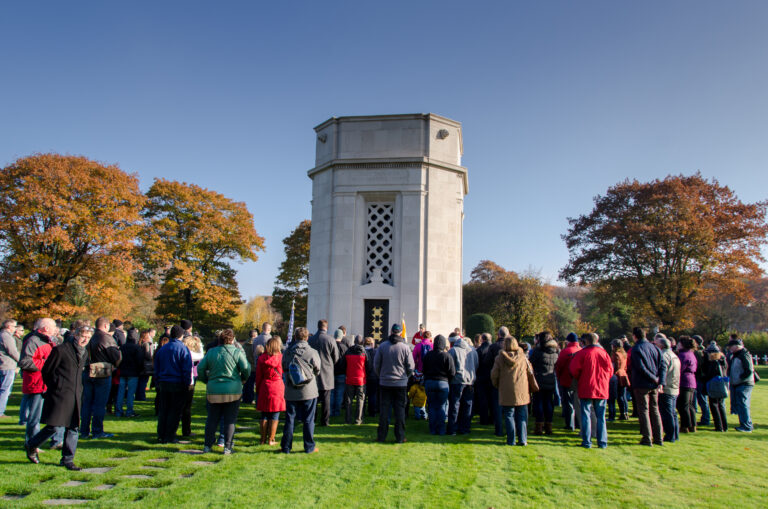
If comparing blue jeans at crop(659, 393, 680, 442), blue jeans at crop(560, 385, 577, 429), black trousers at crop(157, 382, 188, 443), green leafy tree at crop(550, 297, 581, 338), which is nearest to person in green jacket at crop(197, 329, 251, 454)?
black trousers at crop(157, 382, 188, 443)

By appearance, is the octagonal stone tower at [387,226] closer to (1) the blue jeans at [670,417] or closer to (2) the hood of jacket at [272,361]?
(1) the blue jeans at [670,417]

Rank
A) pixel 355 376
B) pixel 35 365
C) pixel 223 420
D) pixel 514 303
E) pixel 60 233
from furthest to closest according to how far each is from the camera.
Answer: pixel 514 303
pixel 60 233
pixel 355 376
pixel 35 365
pixel 223 420

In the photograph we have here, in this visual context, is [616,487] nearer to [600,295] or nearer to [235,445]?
[235,445]

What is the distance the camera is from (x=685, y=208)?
2588 centimetres

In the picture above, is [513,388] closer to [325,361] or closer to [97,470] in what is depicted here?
[325,361]

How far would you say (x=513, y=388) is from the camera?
7648mm

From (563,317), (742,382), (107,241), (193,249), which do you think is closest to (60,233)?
(107,241)

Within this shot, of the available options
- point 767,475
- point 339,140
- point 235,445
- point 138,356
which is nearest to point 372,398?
point 235,445

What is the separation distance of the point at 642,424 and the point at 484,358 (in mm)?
2808

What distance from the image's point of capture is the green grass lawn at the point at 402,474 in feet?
16.5

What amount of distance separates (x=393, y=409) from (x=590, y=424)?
10.3 ft

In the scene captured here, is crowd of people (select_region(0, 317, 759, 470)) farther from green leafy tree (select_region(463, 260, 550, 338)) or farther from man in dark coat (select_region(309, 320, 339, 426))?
green leafy tree (select_region(463, 260, 550, 338))

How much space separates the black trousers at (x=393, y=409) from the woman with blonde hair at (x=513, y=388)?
5.13ft

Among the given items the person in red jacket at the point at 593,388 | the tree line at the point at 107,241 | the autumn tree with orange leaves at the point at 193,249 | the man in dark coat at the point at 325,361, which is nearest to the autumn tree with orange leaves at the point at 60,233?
the tree line at the point at 107,241
